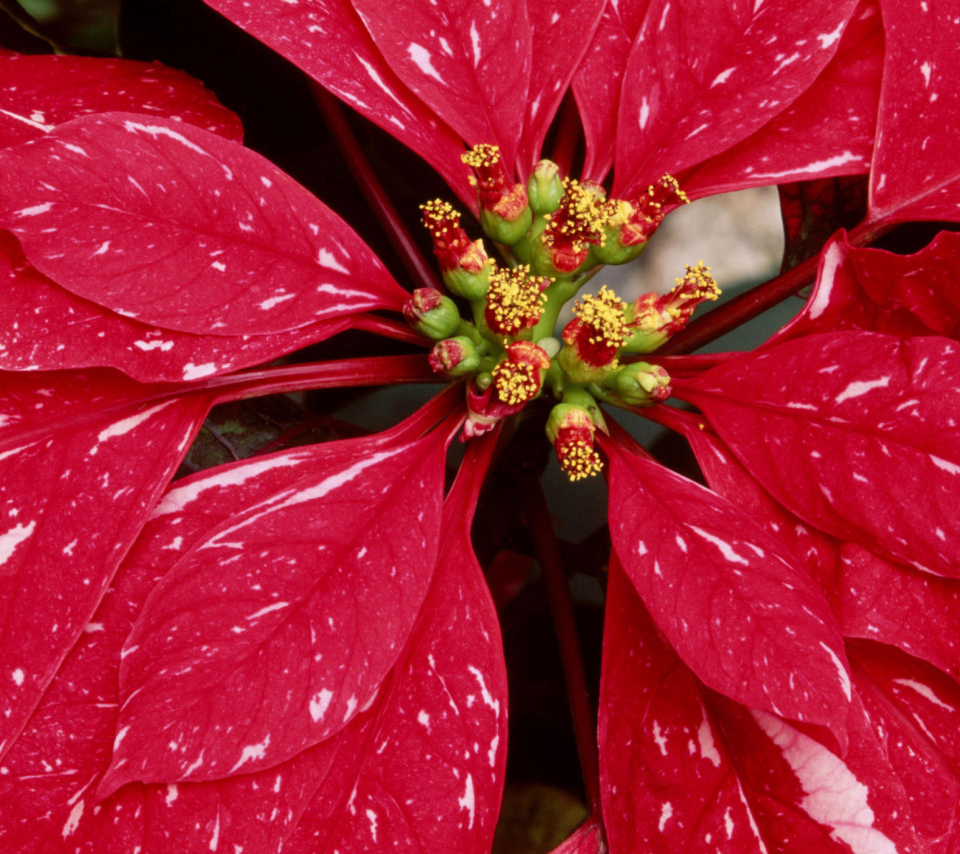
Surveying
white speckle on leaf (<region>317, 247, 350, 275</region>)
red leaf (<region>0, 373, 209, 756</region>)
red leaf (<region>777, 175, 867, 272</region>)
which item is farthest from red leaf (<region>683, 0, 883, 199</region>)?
red leaf (<region>0, 373, 209, 756</region>)

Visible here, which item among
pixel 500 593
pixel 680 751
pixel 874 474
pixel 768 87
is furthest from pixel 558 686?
pixel 768 87

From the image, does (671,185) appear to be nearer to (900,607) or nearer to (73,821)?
(900,607)

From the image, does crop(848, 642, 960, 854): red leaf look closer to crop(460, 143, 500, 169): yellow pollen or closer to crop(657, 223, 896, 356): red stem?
crop(657, 223, 896, 356): red stem

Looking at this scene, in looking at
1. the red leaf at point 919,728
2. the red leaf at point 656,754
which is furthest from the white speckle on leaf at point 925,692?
the red leaf at point 656,754

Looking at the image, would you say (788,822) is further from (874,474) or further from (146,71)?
(146,71)

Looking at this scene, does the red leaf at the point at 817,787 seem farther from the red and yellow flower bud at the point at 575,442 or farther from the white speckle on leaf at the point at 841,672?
the red and yellow flower bud at the point at 575,442
